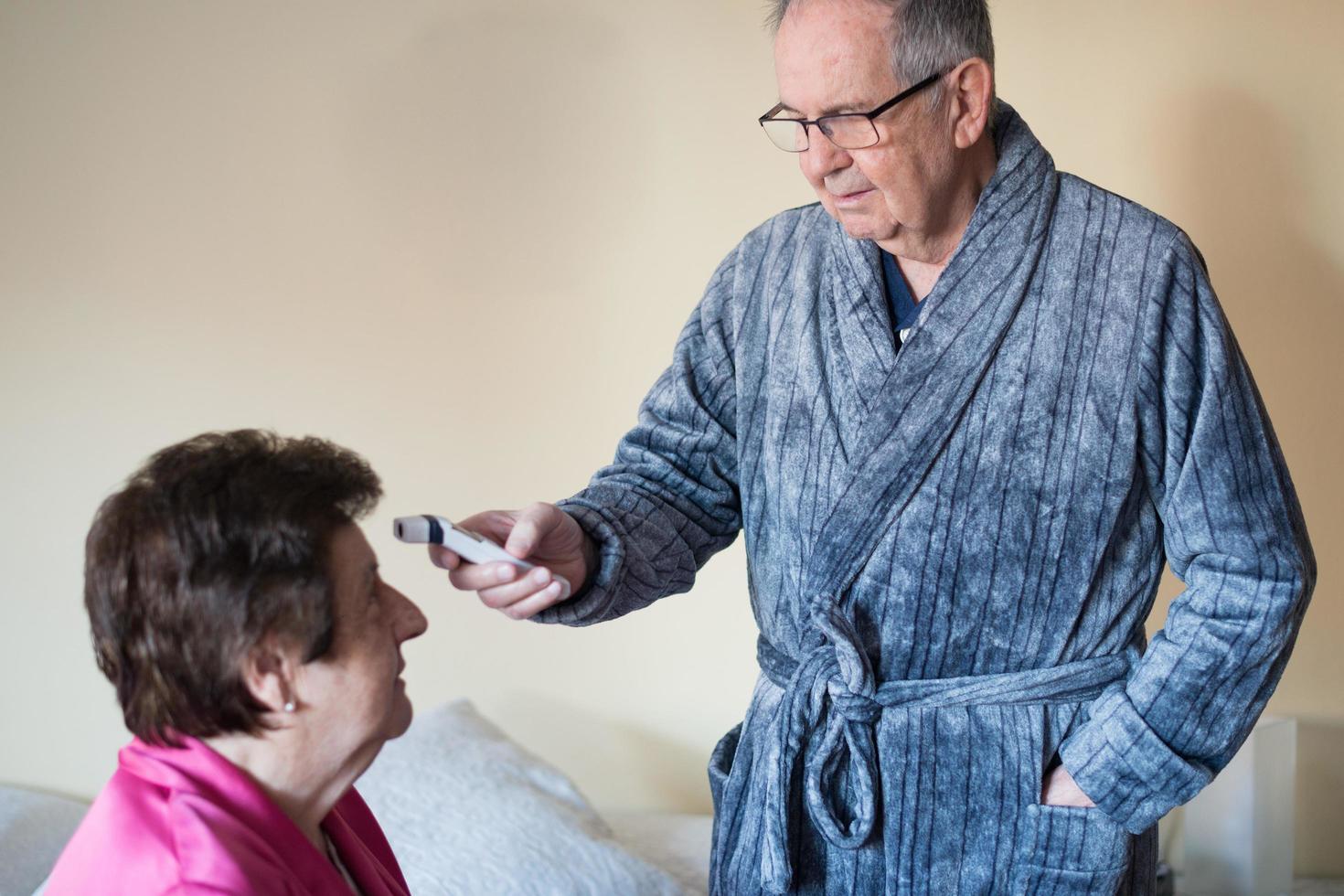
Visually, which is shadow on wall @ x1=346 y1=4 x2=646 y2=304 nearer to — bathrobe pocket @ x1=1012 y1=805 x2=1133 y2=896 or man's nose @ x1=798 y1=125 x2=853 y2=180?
man's nose @ x1=798 y1=125 x2=853 y2=180

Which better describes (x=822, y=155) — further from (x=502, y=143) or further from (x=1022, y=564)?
(x=502, y=143)

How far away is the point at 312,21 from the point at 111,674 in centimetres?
171

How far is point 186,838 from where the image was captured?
95 cm

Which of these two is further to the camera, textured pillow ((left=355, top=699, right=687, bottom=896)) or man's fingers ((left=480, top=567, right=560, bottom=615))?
textured pillow ((left=355, top=699, right=687, bottom=896))

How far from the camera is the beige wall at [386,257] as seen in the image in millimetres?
2383

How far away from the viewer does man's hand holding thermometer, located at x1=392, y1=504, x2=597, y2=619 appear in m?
1.16

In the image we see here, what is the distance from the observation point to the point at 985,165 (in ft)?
4.64

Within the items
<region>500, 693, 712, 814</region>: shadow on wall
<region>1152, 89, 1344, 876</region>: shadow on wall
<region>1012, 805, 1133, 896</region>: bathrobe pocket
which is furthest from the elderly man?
<region>500, 693, 712, 814</region>: shadow on wall

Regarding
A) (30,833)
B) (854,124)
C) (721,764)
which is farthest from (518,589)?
(30,833)

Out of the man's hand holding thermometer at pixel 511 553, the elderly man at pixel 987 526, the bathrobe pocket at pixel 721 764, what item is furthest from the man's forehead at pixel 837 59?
the bathrobe pocket at pixel 721 764

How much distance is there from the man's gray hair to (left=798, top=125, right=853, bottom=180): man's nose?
3.6 inches

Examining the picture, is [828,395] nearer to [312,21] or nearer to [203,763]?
[203,763]

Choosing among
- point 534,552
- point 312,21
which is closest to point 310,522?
point 534,552

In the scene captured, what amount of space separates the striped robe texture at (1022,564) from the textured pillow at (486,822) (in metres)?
0.67
